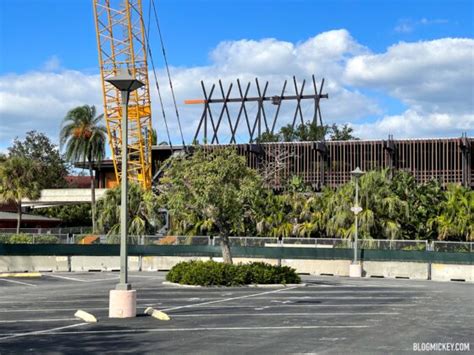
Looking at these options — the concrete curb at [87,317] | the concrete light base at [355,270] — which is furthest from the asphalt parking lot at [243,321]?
the concrete light base at [355,270]

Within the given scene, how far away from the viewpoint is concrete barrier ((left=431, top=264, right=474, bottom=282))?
37.4m

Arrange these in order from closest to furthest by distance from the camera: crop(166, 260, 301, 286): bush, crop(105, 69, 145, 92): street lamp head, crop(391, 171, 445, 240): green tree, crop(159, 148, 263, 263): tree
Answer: crop(105, 69, 145, 92): street lamp head < crop(166, 260, 301, 286): bush < crop(159, 148, 263, 263): tree < crop(391, 171, 445, 240): green tree

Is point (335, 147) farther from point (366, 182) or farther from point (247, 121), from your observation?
point (366, 182)

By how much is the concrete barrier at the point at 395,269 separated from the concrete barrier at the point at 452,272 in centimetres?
51

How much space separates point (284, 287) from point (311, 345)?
15.9 m

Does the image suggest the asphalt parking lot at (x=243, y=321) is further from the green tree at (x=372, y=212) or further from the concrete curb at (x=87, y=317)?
the green tree at (x=372, y=212)

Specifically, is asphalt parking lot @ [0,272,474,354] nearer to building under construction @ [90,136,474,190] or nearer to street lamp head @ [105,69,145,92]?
street lamp head @ [105,69,145,92]

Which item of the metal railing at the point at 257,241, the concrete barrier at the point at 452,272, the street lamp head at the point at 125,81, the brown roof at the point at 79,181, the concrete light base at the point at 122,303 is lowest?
the concrete barrier at the point at 452,272

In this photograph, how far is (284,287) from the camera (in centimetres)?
2961

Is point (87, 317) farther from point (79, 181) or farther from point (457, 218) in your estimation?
point (79, 181)

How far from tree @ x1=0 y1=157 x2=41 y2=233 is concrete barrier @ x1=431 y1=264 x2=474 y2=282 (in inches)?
1363

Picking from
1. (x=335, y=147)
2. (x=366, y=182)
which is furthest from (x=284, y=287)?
(x=335, y=147)

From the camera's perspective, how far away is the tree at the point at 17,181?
5938 centimetres

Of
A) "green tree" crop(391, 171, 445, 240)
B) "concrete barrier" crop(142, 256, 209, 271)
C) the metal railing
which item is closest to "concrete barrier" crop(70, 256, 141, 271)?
"concrete barrier" crop(142, 256, 209, 271)
